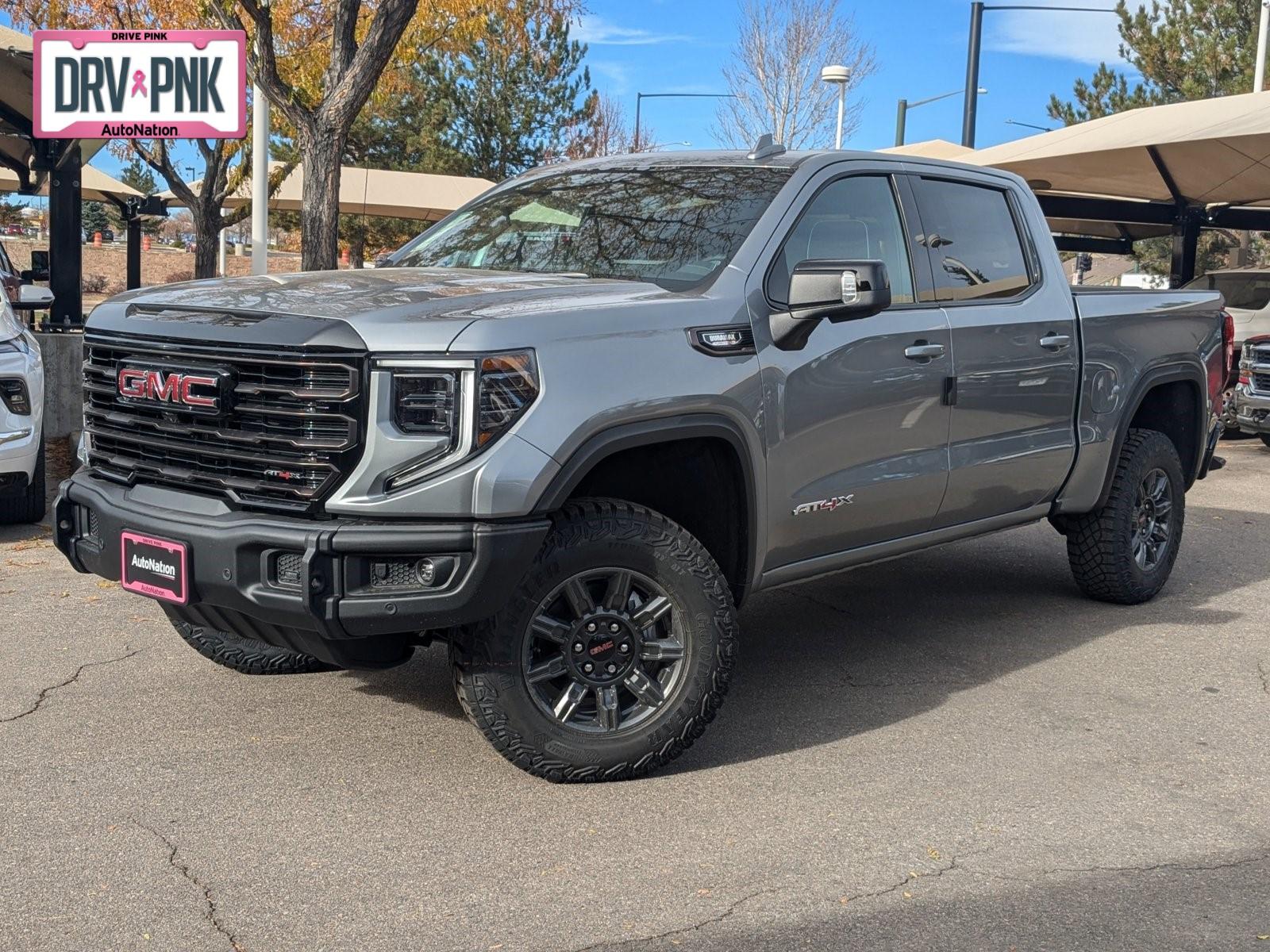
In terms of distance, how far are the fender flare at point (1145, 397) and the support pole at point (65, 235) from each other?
10.1m

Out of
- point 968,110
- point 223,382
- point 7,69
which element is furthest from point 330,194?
point 968,110

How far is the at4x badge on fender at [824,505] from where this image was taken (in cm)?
468

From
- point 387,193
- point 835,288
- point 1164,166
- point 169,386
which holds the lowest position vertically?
point 169,386

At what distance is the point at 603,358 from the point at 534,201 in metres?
1.68

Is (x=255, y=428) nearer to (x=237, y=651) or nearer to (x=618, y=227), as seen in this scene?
(x=237, y=651)

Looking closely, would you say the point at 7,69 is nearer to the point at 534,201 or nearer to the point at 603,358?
the point at 534,201

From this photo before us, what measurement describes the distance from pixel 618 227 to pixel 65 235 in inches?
389

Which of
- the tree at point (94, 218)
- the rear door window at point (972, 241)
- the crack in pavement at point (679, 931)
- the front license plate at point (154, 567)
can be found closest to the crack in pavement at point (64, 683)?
the front license plate at point (154, 567)

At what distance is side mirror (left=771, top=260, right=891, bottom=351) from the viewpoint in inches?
174

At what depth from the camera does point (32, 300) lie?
8.56 m

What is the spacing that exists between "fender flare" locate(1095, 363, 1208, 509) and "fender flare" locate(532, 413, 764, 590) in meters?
2.55

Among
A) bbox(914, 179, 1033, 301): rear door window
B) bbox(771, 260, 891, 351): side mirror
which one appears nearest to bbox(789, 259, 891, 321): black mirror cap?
bbox(771, 260, 891, 351): side mirror

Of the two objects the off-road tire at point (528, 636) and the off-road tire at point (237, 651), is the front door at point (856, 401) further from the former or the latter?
the off-road tire at point (237, 651)

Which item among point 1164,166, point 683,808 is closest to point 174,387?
point 683,808
